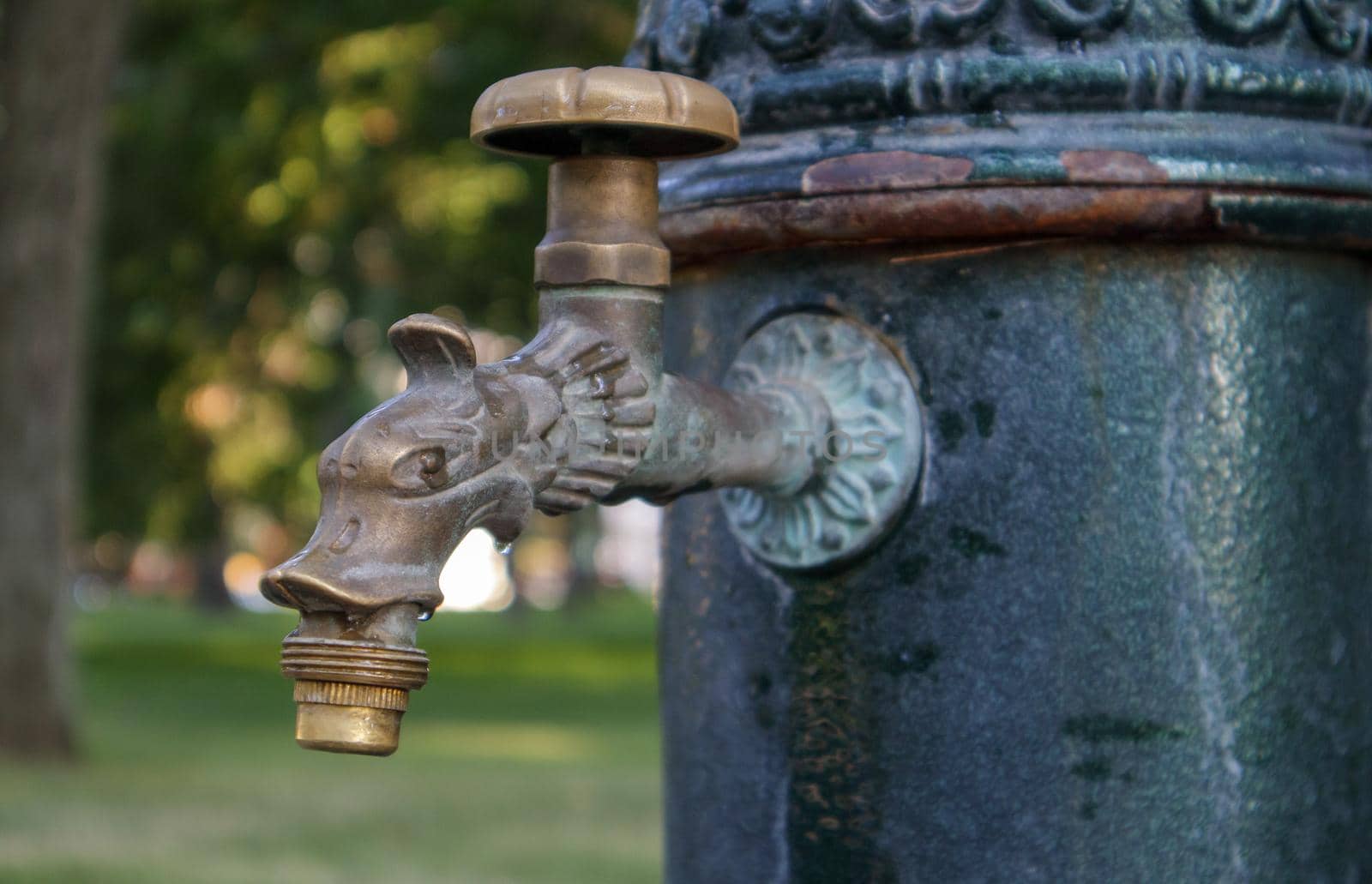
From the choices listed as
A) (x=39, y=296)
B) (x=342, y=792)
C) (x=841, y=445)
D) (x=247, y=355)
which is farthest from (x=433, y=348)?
(x=247, y=355)

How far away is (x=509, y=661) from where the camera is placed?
57.1 ft

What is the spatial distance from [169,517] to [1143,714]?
14504 millimetres

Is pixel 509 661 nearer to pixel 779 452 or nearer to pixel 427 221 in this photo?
pixel 427 221

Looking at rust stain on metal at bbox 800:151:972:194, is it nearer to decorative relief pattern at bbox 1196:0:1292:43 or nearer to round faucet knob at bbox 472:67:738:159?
round faucet knob at bbox 472:67:738:159

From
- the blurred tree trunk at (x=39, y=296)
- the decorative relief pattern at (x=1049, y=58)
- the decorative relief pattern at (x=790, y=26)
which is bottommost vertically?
the decorative relief pattern at (x=1049, y=58)

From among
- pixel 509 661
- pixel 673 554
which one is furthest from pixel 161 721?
pixel 673 554

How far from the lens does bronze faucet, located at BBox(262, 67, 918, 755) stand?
112 cm

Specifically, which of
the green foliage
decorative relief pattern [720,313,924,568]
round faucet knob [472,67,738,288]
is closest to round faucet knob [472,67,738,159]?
round faucet knob [472,67,738,288]

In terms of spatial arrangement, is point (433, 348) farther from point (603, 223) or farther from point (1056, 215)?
point (1056, 215)

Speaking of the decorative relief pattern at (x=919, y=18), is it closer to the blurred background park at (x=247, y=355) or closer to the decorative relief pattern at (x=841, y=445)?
the decorative relief pattern at (x=841, y=445)

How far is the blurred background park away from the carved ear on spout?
4.33 meters

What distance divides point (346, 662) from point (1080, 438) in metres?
0.61

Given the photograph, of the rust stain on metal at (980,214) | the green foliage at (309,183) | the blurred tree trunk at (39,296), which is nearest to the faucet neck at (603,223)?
the rust stain on metal at (980,214)

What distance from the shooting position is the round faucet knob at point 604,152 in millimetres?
1236
